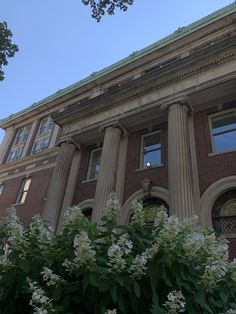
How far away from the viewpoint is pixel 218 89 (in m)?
13.2

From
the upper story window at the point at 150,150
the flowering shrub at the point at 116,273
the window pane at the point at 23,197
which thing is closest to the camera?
the flowering shrub at the point at 116,273

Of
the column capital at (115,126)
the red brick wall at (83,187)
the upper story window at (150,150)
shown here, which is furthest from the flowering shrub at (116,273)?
the column capital at (115,126)

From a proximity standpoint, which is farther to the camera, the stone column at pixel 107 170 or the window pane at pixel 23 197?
the window pane at pixel 23 197

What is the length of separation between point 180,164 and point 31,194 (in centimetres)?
1282

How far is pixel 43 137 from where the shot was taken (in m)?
25.1

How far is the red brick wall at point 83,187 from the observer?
15883mm

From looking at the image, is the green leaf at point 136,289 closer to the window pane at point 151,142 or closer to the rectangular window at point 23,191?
the window pane at point 151,142

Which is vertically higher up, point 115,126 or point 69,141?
point 69,141

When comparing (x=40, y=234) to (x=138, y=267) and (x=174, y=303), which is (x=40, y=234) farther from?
(x=174, y=303)

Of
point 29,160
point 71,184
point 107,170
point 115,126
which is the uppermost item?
point 29,160

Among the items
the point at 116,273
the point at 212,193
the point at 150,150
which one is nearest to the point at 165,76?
the point at 150,150

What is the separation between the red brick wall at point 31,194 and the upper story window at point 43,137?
9.40 feet

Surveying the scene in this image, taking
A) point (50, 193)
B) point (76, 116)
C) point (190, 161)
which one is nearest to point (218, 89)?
point (190, 161)

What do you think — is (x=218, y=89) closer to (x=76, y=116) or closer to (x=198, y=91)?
(x=198, y=91)
